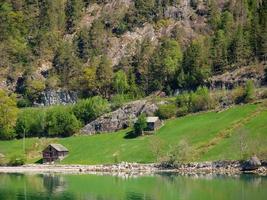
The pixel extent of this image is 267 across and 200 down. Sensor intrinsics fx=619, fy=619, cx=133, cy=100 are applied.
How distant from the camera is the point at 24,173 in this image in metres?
140

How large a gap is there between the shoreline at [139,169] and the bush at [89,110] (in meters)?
34.2

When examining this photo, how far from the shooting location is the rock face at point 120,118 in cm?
17862

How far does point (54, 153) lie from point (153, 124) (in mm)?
27602

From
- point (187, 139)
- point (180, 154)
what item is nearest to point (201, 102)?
point (187, 139)

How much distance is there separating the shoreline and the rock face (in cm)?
2748

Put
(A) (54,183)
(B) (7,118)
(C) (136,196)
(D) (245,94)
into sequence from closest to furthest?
(C) (136,196)
(A) (54,183)
(D) (245,94)
(B) (7,118)

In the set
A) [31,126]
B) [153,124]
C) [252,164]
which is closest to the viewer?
[252,164]

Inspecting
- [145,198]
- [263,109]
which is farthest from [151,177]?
[263,109]

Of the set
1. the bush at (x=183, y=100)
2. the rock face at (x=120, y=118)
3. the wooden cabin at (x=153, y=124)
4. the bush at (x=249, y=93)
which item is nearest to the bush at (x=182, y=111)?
the bush at (x=183, y=100)

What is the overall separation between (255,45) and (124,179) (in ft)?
282

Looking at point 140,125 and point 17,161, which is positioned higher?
point 140,125

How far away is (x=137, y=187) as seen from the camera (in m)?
100

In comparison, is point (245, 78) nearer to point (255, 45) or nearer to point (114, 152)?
point (255, 45)

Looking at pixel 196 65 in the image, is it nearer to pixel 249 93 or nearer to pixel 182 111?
pixel 182 111
